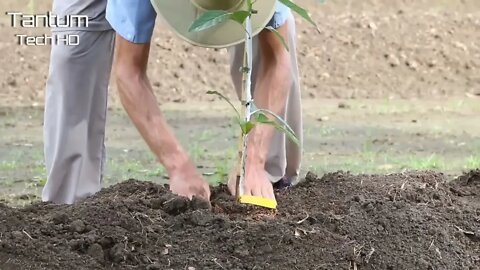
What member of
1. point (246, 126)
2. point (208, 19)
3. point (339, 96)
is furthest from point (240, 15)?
point (339, 96)

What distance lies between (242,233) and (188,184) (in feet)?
1.82

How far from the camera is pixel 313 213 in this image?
7.85 feet

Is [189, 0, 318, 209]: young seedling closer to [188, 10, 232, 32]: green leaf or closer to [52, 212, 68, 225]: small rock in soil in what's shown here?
[188, 10, 232, 32]: green leaf

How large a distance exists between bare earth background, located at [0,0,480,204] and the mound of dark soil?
1.66 meters

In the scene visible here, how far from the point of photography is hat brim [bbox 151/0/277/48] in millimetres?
2506

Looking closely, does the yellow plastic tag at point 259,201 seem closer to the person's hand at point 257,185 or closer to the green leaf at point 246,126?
the person's hand at point 257,185

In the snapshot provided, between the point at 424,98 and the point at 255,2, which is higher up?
the point at 255,2

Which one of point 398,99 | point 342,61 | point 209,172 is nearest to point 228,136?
point 209,172

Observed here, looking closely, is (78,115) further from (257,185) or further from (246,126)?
(246,126)

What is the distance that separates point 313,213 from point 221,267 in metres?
0.43

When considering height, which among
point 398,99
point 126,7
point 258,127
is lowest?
point 398,99

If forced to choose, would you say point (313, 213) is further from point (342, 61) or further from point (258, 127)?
point (342, 61)

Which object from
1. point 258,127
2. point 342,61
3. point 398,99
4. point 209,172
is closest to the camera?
point 258,127

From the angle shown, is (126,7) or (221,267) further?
(126,7)
